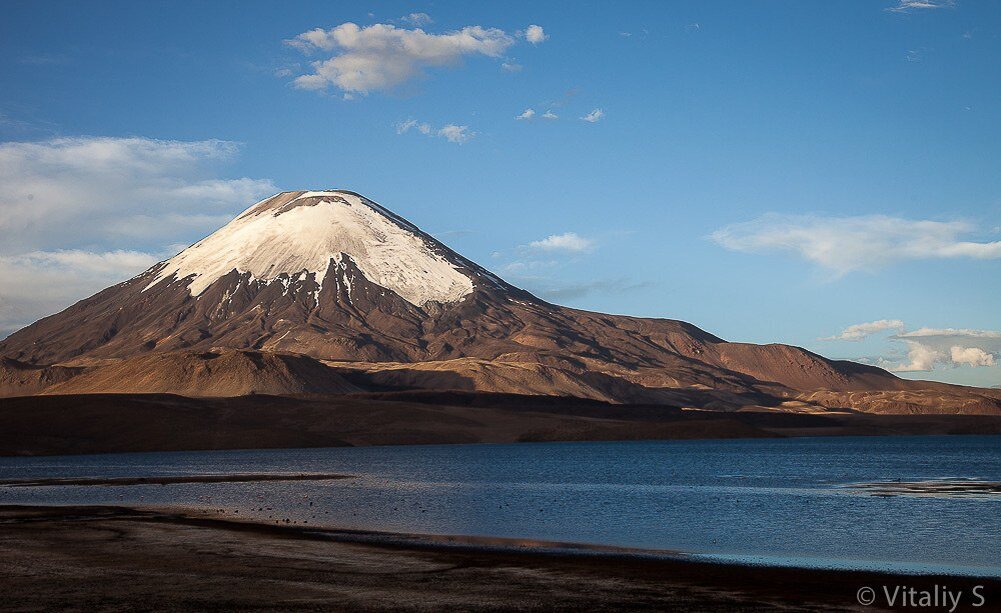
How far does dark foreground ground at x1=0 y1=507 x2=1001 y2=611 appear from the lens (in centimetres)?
2486

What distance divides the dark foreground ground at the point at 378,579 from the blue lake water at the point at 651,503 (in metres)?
4.60

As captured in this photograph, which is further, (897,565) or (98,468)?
(98,468)

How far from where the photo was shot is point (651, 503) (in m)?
58.1

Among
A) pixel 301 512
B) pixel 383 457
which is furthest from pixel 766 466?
pixel 301 512

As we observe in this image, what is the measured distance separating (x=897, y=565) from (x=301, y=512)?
31.0 meters

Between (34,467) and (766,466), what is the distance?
75.1m

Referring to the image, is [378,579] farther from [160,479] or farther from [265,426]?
[265,426]

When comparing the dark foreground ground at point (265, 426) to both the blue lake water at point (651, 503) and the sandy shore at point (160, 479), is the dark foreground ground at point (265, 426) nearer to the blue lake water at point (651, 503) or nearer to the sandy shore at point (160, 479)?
the blue lake water at point (651, 503)

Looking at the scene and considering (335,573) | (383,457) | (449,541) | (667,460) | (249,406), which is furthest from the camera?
(249,406)

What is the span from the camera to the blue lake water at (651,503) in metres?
38.0

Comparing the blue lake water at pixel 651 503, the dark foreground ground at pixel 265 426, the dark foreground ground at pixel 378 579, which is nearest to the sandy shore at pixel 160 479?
the blue lake water at pixel 651 503

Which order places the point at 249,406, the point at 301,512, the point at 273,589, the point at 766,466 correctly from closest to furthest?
the point at 273,589 < the point at 301,512 < the point at 766,466 < the point at 249,406

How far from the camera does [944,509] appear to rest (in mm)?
50750

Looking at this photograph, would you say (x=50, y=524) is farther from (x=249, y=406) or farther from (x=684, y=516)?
(x=249, y=406)
